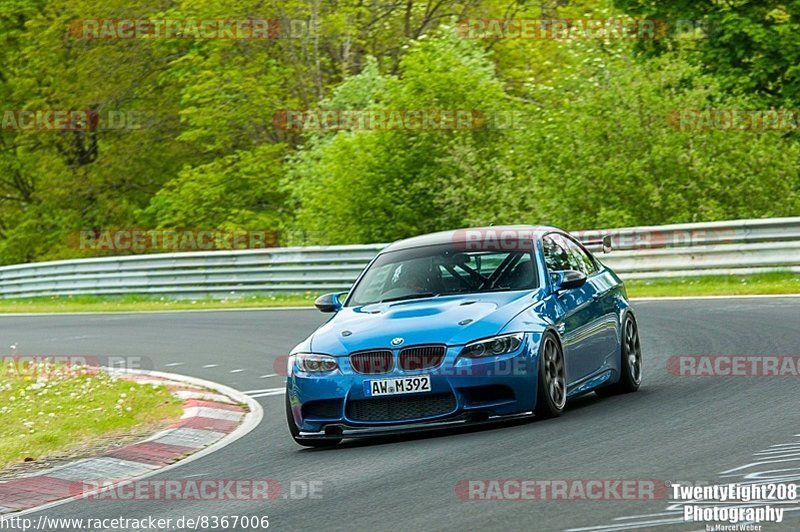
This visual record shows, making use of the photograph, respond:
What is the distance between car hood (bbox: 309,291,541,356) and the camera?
959 centimetres

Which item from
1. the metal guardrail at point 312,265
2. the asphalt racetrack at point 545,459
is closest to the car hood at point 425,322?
the asphalt racetrack at point 545,459

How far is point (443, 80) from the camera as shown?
102 ft

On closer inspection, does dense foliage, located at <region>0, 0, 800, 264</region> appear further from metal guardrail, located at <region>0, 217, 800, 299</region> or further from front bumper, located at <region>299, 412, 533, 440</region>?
front bumper, located at <region>299, 412, 533, 440</region>

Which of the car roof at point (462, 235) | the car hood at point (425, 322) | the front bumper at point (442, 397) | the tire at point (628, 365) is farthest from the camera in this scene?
the tire at point (628, 365)

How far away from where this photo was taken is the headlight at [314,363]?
978 centimetres

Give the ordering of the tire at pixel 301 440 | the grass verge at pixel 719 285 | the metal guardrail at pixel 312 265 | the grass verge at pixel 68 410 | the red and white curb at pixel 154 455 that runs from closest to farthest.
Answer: the red and white curb at pixel 154 455 → the tire at pixel 301 440 → the grass verge at pixel 68 410 → the grass verge at pixel 719 285 → the metal guardrail at pixel 312 265

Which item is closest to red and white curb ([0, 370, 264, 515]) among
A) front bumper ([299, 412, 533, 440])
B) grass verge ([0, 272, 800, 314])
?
front bumper ([299, 412, 533, 440])

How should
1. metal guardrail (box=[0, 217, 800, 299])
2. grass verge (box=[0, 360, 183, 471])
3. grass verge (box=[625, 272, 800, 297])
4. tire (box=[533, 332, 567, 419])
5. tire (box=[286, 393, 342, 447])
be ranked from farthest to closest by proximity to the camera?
metal guardrail (box=[0, 217, 800, 299]) → grass verge (box=[625, 272, 800, 297]) → grass verge (box=[0, 360, 183, 471]) → tire (box=[286, 393, 342, 447]) → tire (box=[533, 332, 567, 419])

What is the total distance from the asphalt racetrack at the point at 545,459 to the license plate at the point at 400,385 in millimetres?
377

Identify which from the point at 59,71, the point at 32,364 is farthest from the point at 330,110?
the point at 32,364

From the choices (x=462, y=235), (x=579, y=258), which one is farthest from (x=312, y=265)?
(x=462, y=235)

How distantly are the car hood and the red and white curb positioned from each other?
1.32 m

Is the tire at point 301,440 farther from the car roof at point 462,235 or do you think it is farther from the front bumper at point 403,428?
the car roof at point 462,235

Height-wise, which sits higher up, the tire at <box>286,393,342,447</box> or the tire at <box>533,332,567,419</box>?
the tire at <box>533,332,567,419</box>
